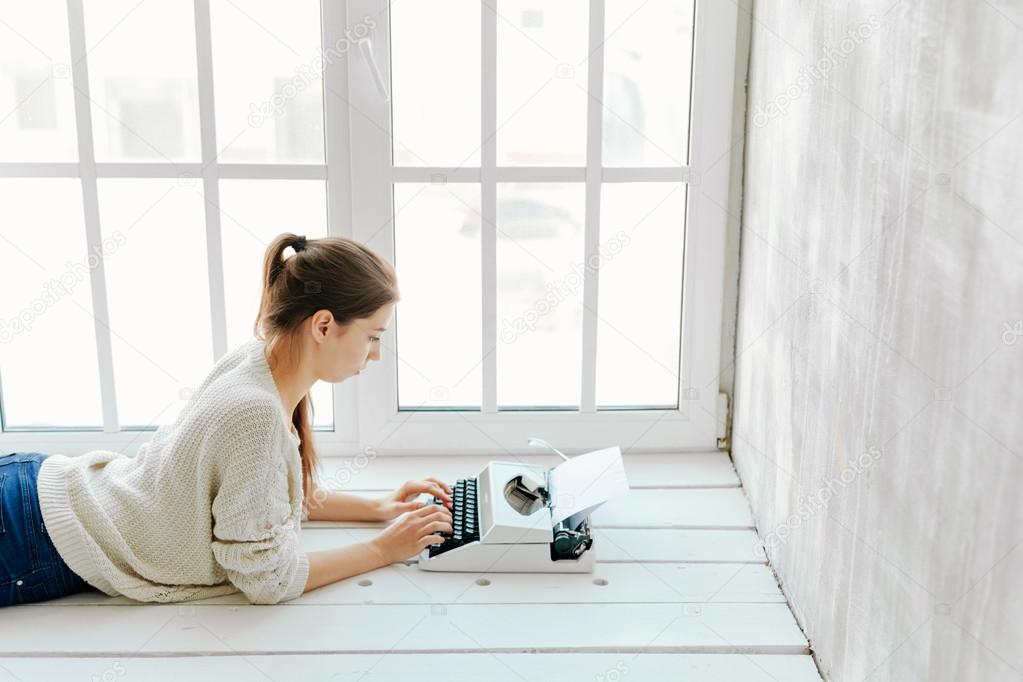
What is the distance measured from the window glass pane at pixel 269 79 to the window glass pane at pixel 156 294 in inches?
5.2

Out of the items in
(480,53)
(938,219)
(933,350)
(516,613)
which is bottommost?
(516,613)

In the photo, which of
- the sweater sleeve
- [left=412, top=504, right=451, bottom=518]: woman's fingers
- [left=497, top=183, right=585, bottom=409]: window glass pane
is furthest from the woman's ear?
[left=497, top=183, right=585, bottom=409]: window glass pane

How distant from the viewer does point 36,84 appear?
6.15 feet

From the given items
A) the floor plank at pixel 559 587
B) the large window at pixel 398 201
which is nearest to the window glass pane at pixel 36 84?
the large window at pixel 398 201

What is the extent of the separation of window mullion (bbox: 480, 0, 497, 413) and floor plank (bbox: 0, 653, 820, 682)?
74 centimetres

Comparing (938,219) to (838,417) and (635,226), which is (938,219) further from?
(635,226)

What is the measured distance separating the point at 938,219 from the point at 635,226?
1.01 meters

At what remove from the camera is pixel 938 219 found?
0.98 metres

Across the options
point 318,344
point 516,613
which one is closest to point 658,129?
point 318,344

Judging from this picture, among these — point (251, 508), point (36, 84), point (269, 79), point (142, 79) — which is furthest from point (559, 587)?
point (36, 84)

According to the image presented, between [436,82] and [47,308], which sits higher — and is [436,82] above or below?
above

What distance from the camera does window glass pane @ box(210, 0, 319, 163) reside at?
1.86 meters

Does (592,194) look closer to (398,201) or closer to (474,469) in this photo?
(398,201)

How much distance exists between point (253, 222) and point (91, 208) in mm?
277
